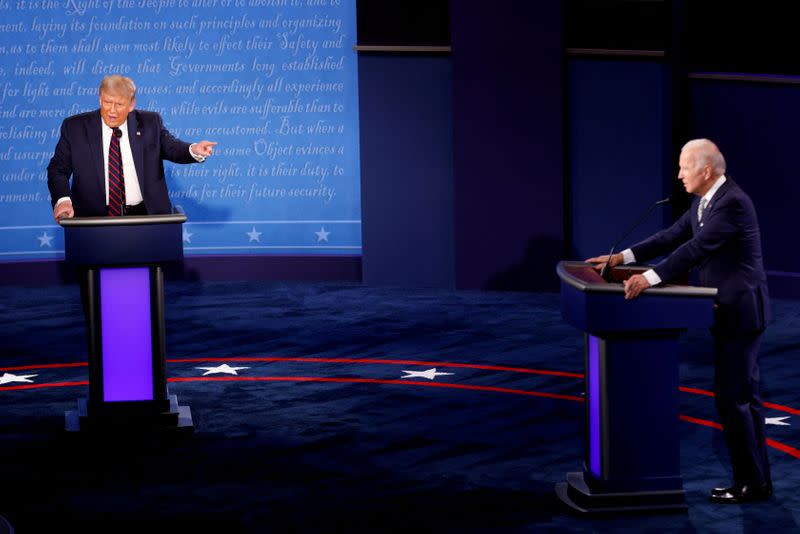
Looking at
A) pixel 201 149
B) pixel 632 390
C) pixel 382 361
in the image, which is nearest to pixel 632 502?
pixel 632 390

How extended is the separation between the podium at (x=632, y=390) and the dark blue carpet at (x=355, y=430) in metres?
0.12

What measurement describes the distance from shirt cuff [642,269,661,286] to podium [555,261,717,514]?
3 centimetres

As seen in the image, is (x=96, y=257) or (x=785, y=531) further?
(x=96, y=257)

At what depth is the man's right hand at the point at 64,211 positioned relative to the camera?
6.46 meters

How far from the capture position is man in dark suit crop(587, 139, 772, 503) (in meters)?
5.33

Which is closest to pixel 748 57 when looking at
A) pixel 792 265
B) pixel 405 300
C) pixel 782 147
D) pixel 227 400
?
pixel 782 147

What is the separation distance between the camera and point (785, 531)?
203 inches

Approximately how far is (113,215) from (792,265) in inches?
227

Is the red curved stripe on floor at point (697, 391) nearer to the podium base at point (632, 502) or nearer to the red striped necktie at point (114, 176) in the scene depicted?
the podium base at point (632, 502)

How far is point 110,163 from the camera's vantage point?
6727 mm

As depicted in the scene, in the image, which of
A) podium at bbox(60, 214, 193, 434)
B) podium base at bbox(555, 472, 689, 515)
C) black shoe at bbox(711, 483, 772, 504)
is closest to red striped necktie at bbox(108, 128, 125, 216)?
podium at bbox(60, 214, 193, 434)

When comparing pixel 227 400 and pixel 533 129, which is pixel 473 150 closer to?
pixel 533 129

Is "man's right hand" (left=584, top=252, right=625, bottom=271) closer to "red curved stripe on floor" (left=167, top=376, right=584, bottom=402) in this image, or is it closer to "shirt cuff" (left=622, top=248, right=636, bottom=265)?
"shirt cuff" (left=622, top=248, right=636, bottom=265)

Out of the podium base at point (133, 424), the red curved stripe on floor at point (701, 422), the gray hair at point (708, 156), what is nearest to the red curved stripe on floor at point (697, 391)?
the red curved stripe on floor at point (701, 422)
